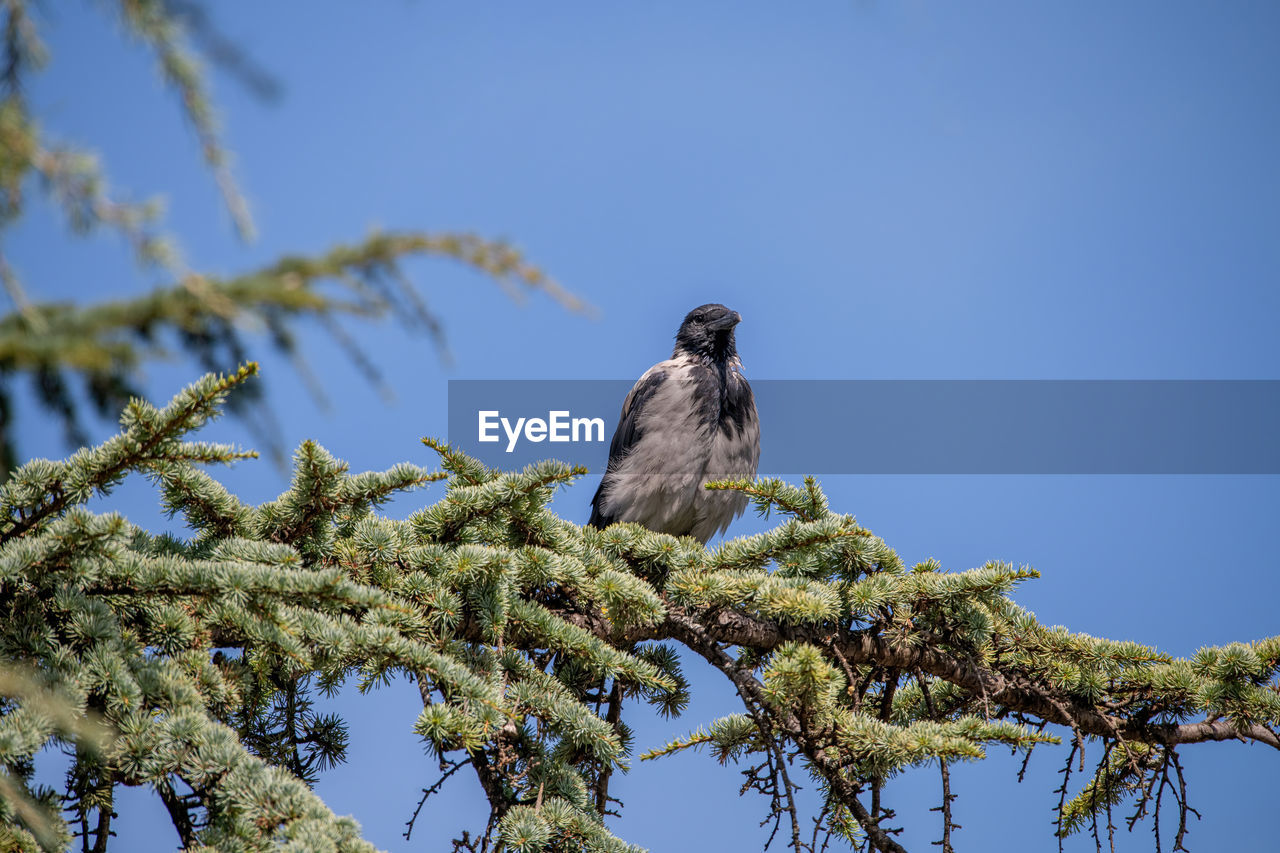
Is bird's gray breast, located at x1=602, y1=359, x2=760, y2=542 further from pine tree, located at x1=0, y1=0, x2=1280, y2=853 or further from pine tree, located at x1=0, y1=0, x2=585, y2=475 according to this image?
pine tree, located at x1=0, y1=0, x2=585, y2=475

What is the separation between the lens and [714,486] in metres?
3.77

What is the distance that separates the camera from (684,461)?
559 cm

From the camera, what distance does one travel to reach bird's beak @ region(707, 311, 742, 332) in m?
6.16

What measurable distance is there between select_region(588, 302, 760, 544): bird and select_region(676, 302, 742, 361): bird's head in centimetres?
16

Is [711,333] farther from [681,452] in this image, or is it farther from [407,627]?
[407,627]

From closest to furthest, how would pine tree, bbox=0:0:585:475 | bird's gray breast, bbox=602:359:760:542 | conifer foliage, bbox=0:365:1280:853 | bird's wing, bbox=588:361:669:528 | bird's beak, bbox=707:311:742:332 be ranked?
pine tree, bbox=0:0:585:475 → conifer foliage, bbox=0:365:1280:853 → bird's gray breast, bbox=602:359:760:542 → bird's wing, bbox=588:361:669:528 → bird's beak, bbox=707:311:742:332

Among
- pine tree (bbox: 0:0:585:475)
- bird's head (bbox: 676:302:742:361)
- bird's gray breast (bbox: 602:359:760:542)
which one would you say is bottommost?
pine tree (bbox: 0:0:585:475)

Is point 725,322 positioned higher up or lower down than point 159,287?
higher up

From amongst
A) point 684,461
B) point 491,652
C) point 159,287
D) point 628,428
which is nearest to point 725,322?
point 628,428

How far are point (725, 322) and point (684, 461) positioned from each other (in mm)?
1033

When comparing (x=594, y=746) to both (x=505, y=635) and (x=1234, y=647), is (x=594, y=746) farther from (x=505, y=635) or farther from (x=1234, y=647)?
(x=1234, y=647)

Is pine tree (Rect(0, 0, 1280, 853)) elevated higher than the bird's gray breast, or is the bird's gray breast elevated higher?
the bird's gray breast

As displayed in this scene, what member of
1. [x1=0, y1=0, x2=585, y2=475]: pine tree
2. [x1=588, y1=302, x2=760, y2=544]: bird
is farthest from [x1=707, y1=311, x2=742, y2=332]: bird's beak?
[x1=0, y1=0, x2=585, y2=475]: pine tree

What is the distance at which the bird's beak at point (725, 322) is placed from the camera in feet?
20.2
